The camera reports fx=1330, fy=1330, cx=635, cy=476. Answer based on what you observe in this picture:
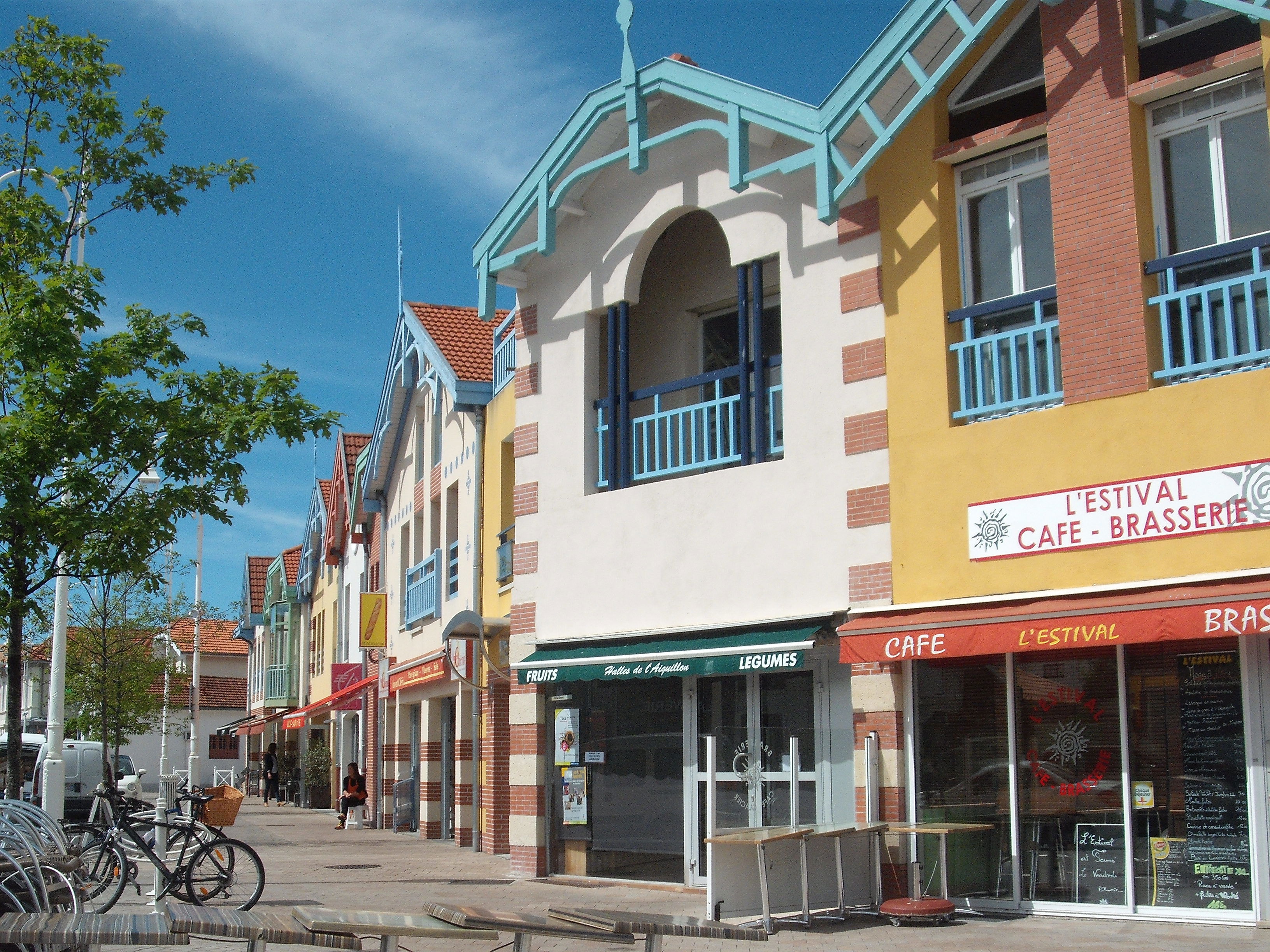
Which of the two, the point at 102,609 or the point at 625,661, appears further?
the point at 102,609

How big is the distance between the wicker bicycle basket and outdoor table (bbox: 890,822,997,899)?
243 inches

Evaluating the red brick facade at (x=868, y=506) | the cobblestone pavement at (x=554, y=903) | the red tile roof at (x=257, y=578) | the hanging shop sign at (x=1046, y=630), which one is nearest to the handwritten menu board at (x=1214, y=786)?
the cobblestone pavement at (x=554, y=903)

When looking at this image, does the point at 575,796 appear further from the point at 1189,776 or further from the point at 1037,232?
the point at 1037,232

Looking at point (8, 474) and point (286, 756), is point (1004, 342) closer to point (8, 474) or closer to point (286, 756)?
point (8, 474)

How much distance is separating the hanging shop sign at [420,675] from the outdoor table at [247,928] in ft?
44.3

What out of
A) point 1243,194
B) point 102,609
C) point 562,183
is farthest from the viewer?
point 102,609

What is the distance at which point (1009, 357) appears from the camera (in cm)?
1166

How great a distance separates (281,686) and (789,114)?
129 ft

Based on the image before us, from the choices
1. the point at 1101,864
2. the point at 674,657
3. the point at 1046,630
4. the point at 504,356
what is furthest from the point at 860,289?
the point at 504,356

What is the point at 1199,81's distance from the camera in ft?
34.9

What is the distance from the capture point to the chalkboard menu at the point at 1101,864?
34.6 ft

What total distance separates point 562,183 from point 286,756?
111 ft

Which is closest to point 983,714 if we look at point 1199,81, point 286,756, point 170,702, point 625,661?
point 625,661

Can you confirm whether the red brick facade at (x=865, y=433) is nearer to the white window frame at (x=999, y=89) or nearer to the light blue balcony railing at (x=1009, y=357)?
the light blue balcony railing at (x=1009, y=357)
